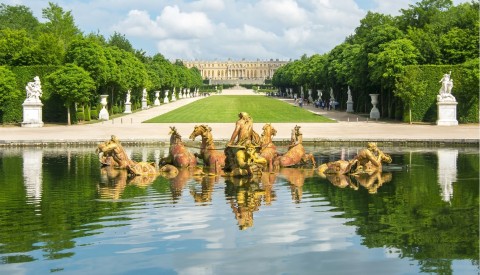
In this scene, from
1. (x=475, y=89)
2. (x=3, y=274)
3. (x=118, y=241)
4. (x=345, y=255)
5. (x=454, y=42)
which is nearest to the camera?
(x=3, y=274)

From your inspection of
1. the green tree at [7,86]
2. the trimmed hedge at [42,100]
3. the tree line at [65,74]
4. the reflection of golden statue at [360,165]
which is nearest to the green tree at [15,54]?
the tree line at [65,74]

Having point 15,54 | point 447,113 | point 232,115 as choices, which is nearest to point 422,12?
point 232,115

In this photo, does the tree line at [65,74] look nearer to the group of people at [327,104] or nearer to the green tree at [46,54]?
the green tree at [46,54]

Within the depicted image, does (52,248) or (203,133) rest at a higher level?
(203,133)

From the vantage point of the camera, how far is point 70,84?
43.1 metres

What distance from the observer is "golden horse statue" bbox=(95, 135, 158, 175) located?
19.2 metres

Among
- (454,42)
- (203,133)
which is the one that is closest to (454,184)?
(203,133)

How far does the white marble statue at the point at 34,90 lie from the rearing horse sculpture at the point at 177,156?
82.0 feet

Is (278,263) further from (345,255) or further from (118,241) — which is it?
(118,241)

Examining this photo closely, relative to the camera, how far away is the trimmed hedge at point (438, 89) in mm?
42000

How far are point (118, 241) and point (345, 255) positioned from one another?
11.3ft

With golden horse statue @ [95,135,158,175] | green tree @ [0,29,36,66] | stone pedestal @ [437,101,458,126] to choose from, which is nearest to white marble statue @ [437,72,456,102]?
stone pedestal @ [437,101,458,126]

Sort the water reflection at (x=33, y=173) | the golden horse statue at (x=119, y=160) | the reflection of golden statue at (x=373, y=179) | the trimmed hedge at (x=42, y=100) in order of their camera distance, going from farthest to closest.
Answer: the trimmed hedge at (x=42, y=100)
the golden horse statue at (x=119, y=160)
the reflection of golden statue at (x=373, y=179)
the water reflection at (x=33, y=173)

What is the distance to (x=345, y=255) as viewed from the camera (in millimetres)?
10203
